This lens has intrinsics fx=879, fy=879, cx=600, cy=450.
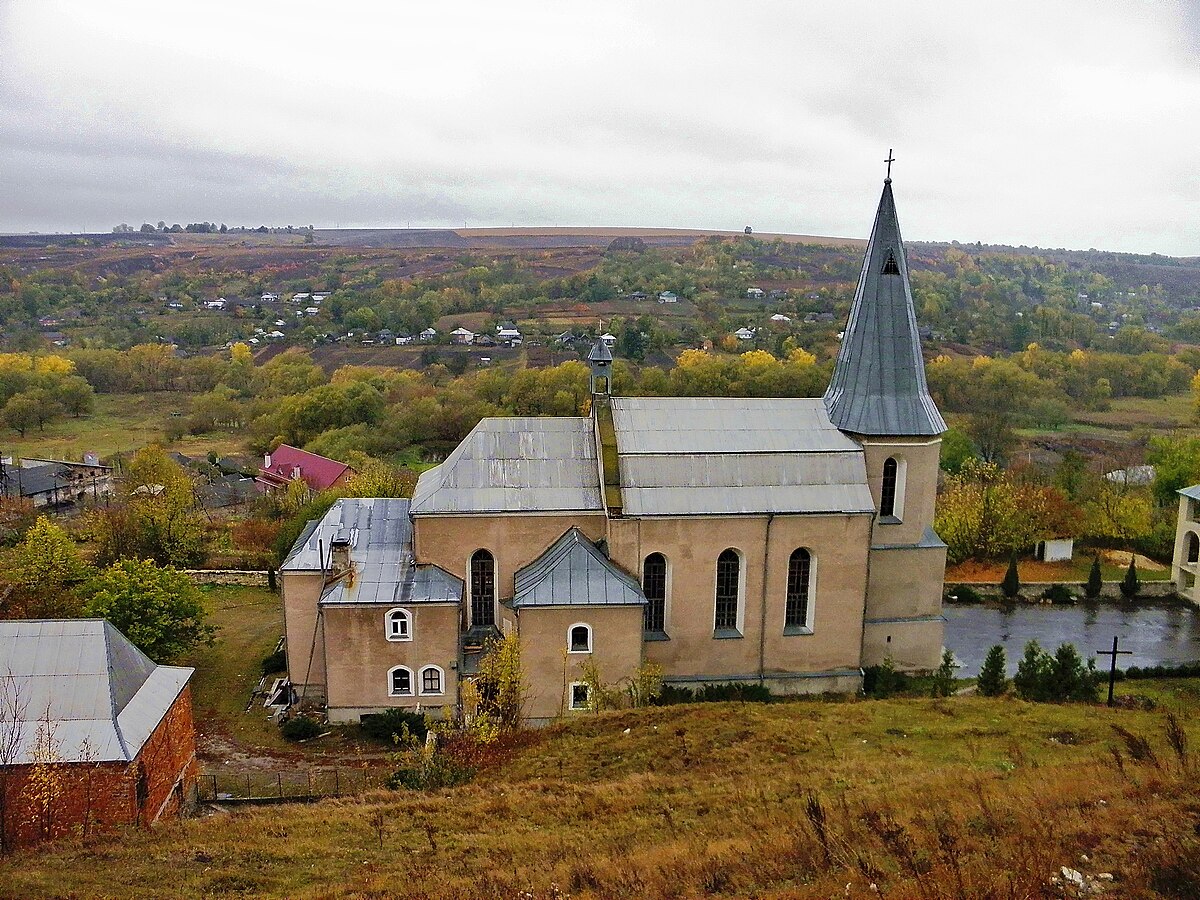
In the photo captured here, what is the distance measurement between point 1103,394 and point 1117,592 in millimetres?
75895

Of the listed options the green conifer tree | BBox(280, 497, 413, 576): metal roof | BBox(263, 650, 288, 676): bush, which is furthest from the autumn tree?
the green conifer tree

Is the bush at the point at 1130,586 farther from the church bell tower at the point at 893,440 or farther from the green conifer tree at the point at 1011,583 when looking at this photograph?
the church bell tower at the point at 893,440

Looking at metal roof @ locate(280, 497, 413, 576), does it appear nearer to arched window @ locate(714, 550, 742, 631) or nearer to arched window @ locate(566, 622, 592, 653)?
arched window @ locate(566, 622, 592, 653)

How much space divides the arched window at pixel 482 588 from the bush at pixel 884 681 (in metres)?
14.6

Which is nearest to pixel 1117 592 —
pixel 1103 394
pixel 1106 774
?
pixel 1106 774

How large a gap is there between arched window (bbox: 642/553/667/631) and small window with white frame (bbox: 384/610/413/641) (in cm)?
849

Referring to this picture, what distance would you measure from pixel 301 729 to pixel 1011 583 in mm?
33869

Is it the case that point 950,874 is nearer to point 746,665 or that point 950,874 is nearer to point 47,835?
point 746,665

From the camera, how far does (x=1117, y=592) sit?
44.8m

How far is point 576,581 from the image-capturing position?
100 ft

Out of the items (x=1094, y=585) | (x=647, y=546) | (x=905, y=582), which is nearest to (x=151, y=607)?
(x=647, y=546)

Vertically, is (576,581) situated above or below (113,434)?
above

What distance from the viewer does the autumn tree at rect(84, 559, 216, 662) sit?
3372 cm

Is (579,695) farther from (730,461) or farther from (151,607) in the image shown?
(151,607)
